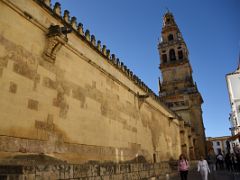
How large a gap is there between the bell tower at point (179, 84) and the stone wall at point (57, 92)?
19.3 m

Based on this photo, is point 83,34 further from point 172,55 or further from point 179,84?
point 172,55

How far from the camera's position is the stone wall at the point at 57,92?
5172mm

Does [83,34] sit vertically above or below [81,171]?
above

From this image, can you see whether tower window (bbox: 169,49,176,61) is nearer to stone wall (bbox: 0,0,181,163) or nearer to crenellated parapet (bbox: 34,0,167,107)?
crenellated parapet (bbox: 34,0,167,107)

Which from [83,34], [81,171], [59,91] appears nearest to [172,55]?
[83,34]

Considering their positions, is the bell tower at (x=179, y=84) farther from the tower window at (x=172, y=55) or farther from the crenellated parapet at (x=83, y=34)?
the crenellated parapet at (x=83, y=34)

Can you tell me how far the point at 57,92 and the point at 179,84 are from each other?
28.9m

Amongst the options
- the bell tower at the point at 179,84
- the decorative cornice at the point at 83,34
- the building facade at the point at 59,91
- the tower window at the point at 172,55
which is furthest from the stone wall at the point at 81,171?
the tower window at the point at 172,55

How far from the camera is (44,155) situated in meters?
5.56

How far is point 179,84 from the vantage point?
109ft

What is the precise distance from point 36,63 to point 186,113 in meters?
27.3

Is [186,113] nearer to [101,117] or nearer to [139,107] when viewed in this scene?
[139,107]

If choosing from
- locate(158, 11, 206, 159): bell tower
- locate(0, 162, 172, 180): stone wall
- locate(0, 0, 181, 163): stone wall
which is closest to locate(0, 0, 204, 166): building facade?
locate(0, 0, 181, 163): stone wall

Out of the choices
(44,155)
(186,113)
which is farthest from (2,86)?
(186,113)
